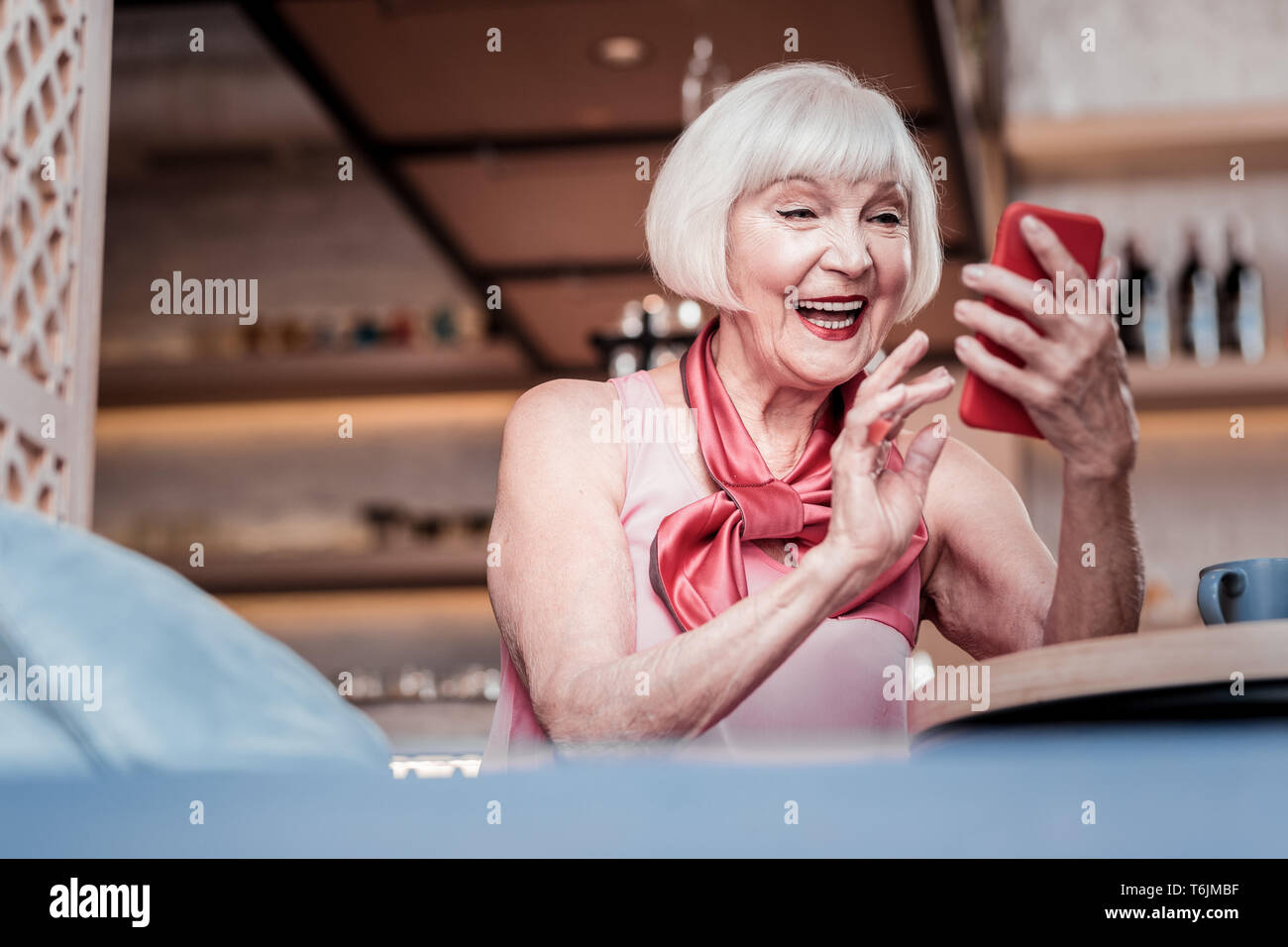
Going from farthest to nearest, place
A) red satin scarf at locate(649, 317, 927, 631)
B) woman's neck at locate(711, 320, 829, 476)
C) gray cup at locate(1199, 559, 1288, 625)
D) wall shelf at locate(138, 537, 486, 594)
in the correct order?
1. wall shelf at locate(138, 537, 486, 594)
2. woman's neck at locate(711, 320, 829, 476)
3. red satin scarf at locate(649, 317, 927, 631)
4. gray cup at locate(1199, 559, 1288, 625)

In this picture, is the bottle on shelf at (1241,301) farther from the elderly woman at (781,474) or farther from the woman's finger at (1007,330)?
the woman's finger at (1007,330)

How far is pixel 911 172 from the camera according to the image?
1.19 m

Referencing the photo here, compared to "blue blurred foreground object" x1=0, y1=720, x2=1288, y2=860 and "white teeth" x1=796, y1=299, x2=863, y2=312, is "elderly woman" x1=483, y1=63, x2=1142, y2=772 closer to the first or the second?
"white teeth" x1=796, y1=299, x2=863, y2=312

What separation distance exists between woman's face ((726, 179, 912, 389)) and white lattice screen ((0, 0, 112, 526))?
2.37 ft

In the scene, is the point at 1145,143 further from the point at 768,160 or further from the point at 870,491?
the point at 870,491

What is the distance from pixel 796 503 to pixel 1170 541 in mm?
2150

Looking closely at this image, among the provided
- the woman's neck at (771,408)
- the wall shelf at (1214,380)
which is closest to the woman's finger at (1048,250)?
the woman's neck at (771,408)

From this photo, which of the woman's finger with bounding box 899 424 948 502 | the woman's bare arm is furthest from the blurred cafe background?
the woman's finger with bounding box 899 424 948 502

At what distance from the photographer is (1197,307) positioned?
2873 mm

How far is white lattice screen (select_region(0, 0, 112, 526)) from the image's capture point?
1.38 meters

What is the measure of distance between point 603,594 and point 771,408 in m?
0.31

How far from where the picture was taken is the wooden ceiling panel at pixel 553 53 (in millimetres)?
2092
